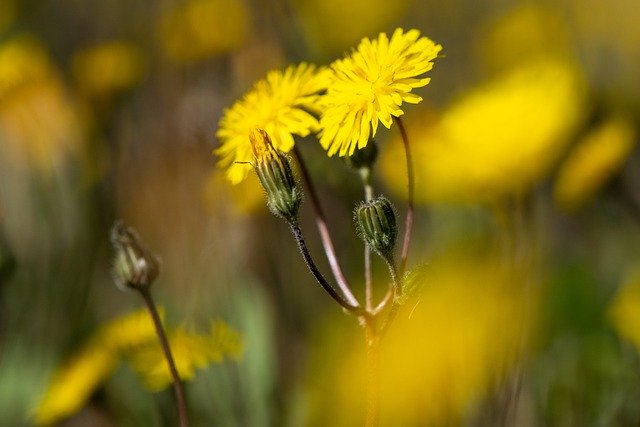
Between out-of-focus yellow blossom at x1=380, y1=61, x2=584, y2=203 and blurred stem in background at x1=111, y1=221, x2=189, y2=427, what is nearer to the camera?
blurred stem in background at x1=111, y1=221, x2=189, y2=427

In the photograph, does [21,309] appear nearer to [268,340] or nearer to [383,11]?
[268,340]

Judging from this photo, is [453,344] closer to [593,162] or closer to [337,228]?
[593,162]

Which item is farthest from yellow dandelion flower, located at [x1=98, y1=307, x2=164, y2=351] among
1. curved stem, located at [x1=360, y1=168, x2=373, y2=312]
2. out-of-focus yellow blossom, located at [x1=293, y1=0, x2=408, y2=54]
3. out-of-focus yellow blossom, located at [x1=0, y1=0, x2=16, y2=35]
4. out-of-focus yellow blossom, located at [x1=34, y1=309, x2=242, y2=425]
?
out-of-focus yellow blossom, located at [x1=0, y1=0, x2=16, y2=35]

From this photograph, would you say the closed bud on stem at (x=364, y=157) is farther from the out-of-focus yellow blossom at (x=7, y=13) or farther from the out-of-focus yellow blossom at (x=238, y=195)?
the out-of-focus yellow blossom at (x=7, y=13)

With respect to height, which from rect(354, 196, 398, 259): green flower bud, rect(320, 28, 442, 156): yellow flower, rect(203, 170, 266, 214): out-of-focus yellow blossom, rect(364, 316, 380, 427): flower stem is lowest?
rect(364, 316, 380, 427): flower stem

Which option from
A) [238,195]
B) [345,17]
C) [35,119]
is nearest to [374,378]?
[238,195]

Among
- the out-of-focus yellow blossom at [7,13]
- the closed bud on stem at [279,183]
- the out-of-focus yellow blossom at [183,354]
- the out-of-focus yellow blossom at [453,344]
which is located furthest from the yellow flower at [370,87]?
the out-of-focus yellow blossom at [7,13]

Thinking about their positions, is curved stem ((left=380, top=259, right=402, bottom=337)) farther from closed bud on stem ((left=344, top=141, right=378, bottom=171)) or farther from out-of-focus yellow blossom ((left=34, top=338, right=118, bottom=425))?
out-of-focus yellow blossom ((left=34, top=338, right=118, bottom=425))
